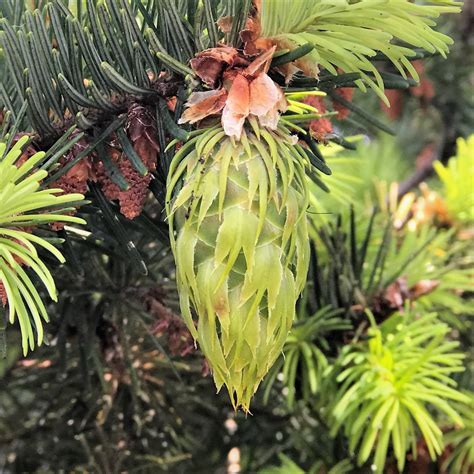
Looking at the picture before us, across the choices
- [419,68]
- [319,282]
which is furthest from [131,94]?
[419,68]

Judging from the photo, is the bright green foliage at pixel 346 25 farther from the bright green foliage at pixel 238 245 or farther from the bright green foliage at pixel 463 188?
the bright green foliage at pixel 463 188

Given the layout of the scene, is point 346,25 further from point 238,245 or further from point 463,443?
point 463,443

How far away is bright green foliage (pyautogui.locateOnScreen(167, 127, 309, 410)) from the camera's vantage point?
27cm

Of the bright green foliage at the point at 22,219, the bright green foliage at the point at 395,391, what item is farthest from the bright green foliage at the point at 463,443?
the bright green foliage at the point at 22,219

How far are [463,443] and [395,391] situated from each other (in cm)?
9

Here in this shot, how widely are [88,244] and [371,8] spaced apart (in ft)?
0.65

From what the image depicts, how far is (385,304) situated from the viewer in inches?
19.3

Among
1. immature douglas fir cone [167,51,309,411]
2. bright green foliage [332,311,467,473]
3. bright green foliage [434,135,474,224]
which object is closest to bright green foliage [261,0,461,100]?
immature douglas fir cone [167,51,309,411]

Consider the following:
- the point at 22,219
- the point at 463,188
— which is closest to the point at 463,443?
the point at 463,188

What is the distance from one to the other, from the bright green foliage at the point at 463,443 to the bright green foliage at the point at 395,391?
35mm

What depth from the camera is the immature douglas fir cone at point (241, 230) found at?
0.87 ft

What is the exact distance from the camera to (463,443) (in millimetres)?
482

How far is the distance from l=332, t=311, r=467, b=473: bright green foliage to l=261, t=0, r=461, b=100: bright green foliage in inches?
8.2

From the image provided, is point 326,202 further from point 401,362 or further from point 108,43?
point 108,43
